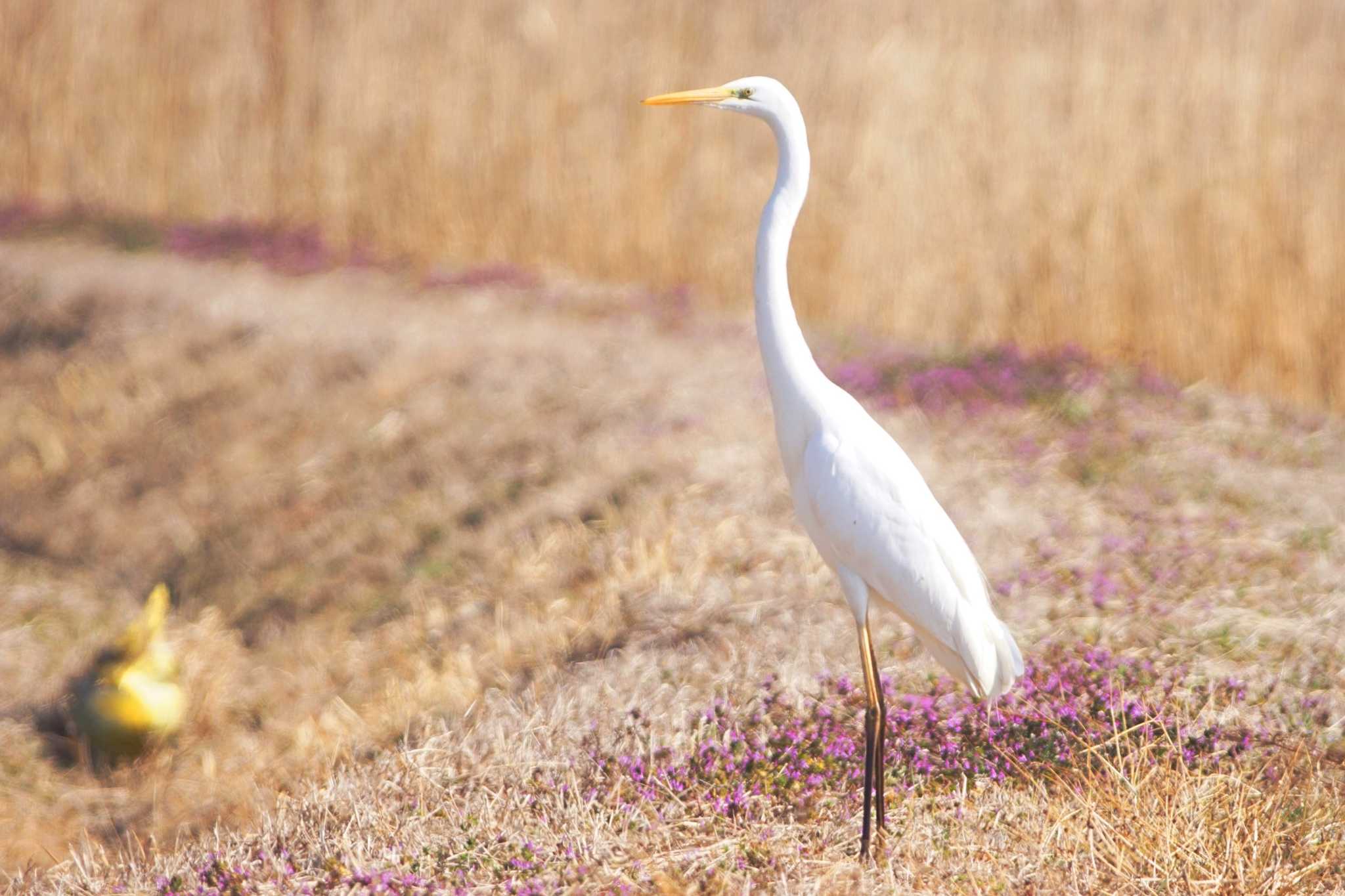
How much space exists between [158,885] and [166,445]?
3645 mm

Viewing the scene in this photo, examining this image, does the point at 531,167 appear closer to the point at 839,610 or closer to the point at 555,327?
the point at 555,327

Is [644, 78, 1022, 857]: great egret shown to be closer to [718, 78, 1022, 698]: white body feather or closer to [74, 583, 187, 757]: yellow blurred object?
[718, 78, 1022, 698]: white body feather

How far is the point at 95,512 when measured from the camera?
573 cm

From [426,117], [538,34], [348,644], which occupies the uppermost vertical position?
[538,34]

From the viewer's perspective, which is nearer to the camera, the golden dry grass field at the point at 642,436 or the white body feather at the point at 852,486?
the white body feather at the point at 852,486

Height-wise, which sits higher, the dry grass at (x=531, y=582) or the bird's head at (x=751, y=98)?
the bird's head at (x=751, y=98)

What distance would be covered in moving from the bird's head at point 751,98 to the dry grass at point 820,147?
392cm

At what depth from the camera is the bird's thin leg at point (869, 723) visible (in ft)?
8.17

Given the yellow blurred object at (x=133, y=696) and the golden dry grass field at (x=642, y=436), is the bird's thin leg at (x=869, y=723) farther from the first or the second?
the yellow blurred object at (x=133, y=696)

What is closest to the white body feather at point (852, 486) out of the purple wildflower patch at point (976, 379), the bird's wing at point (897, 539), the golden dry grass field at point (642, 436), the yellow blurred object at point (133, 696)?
the bird's wing at point (897, 539)

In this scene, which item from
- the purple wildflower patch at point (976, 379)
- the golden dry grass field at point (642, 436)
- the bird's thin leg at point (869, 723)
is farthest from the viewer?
the purple wildflower patch at point (976, 379)

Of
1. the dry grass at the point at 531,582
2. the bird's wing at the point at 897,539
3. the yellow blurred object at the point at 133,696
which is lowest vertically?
the yellow blurred object at the point at 133,696

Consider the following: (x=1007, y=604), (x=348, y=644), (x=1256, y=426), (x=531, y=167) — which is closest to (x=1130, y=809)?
(x=1007, y=604)

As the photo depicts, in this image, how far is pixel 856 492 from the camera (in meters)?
2.55
